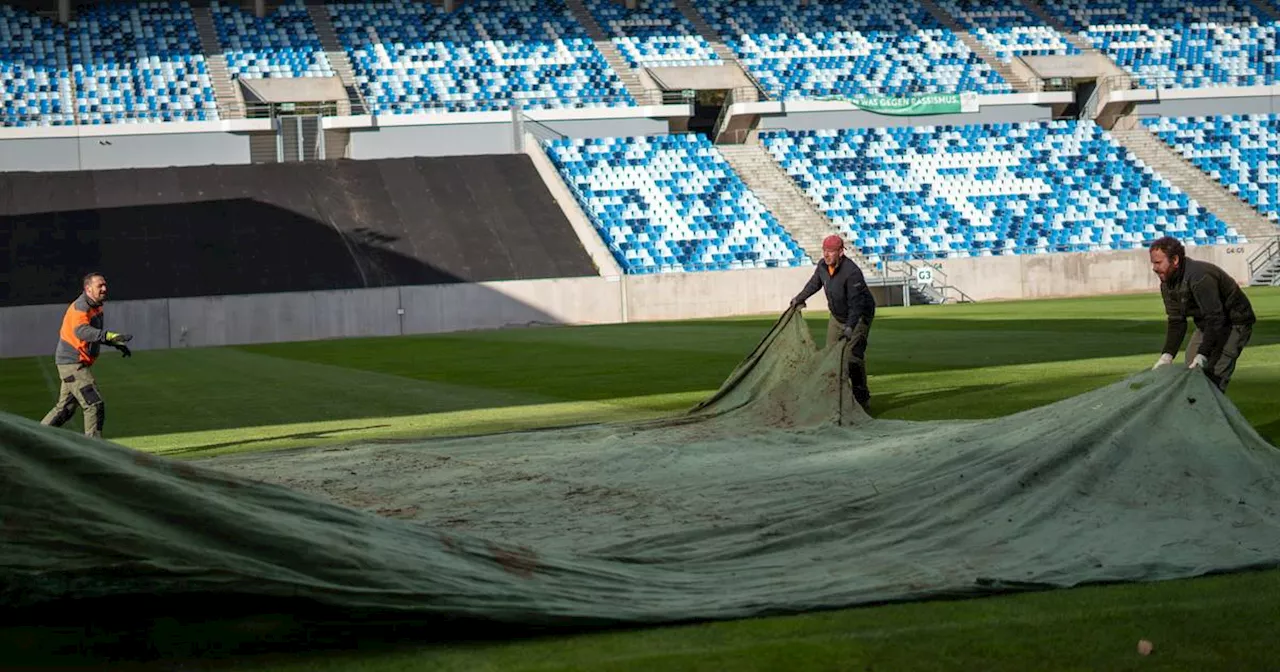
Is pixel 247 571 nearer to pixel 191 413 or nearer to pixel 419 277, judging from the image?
pixel 191 413

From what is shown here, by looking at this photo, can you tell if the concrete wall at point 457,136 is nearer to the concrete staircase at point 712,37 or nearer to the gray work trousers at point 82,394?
the concrete staircase at point 712,37

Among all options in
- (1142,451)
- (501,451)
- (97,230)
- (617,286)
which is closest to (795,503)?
(1142,451)

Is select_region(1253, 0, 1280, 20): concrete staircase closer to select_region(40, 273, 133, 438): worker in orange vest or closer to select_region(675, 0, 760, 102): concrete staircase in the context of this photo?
select_region(675, 0, 760, 102): concrete staircase

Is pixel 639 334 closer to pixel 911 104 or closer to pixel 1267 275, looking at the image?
pixel 1267 275

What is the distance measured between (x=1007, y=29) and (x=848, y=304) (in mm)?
45646

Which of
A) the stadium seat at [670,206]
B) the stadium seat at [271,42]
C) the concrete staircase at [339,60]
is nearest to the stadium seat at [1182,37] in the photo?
the stadium seat at [670,206]

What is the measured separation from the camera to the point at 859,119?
50469 millimetres

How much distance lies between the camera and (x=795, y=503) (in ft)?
28.0

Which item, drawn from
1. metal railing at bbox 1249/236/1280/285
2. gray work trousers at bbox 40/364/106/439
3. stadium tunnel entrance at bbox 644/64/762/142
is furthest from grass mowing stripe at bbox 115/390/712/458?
stadium tunnel entrance at bbox 644/64/762/142

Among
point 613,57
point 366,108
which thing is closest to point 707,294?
point 366,108

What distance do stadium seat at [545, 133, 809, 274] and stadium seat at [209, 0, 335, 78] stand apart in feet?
31.0

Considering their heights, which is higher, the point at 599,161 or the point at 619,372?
the point at 599,161

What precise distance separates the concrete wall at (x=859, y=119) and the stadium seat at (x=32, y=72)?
23.1 m

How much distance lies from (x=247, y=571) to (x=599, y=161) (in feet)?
138
